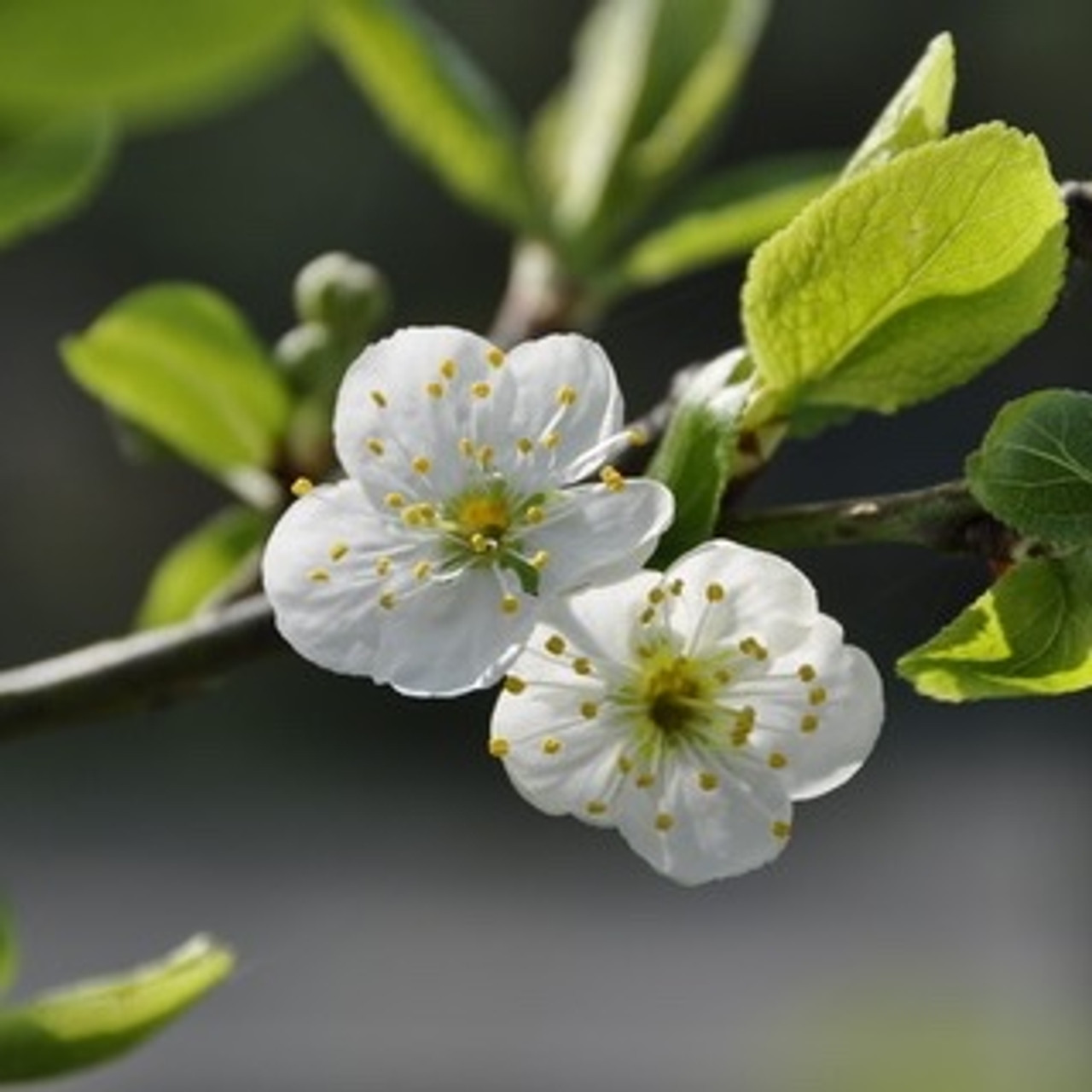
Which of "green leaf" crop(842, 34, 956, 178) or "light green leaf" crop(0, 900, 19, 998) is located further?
"light green leaf" crop(0, 900, 19, 998)

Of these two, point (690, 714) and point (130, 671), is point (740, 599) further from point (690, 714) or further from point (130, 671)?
point (130, 671)

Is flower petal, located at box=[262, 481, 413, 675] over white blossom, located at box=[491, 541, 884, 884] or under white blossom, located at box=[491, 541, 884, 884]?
over

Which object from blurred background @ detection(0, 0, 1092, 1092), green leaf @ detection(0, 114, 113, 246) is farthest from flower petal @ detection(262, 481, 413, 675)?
blurred background @ detection(0, 0, 1092, 1092)

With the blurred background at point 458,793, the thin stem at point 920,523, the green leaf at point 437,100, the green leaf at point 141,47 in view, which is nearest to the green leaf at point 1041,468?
the thin stem at point 920,523

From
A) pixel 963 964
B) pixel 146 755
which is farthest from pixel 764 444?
pixel 146 755

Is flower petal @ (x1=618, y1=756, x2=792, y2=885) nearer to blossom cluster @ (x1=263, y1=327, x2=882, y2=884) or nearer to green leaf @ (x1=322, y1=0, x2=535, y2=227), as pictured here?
blossom cluster @ (x1=263, y1=327, x2=882, y2=884)

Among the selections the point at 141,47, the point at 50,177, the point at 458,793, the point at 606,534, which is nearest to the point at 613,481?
the point at 606,534
